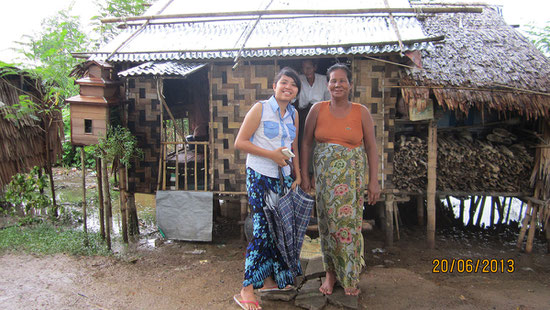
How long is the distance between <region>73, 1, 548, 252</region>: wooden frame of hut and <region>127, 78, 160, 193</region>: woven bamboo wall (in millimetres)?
15

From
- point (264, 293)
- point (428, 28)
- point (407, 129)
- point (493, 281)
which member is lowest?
point (493, 281)

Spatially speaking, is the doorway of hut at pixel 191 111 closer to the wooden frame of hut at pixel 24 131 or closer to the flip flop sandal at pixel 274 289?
the wooden frame of hut at pixel 24 131

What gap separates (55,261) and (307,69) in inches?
169

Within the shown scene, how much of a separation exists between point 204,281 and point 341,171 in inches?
82.5

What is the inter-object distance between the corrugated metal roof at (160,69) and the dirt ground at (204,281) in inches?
96.4

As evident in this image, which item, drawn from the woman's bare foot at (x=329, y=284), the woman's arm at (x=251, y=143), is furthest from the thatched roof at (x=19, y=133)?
the woman's bare foot at (x=329, y=284)

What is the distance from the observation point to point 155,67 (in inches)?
177

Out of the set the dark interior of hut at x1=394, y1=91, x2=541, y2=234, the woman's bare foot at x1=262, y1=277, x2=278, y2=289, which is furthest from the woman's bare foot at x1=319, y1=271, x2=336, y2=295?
the dark interior of hut at x1=394, y1=91, x2=541, y2=234

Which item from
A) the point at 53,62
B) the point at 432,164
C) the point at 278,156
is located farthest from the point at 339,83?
the point at 53,62

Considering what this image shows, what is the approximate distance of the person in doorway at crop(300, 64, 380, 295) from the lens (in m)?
3.11

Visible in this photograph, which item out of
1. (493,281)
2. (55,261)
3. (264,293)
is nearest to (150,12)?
(55,261)

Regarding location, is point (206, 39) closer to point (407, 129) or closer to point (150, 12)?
point (150, 12)
